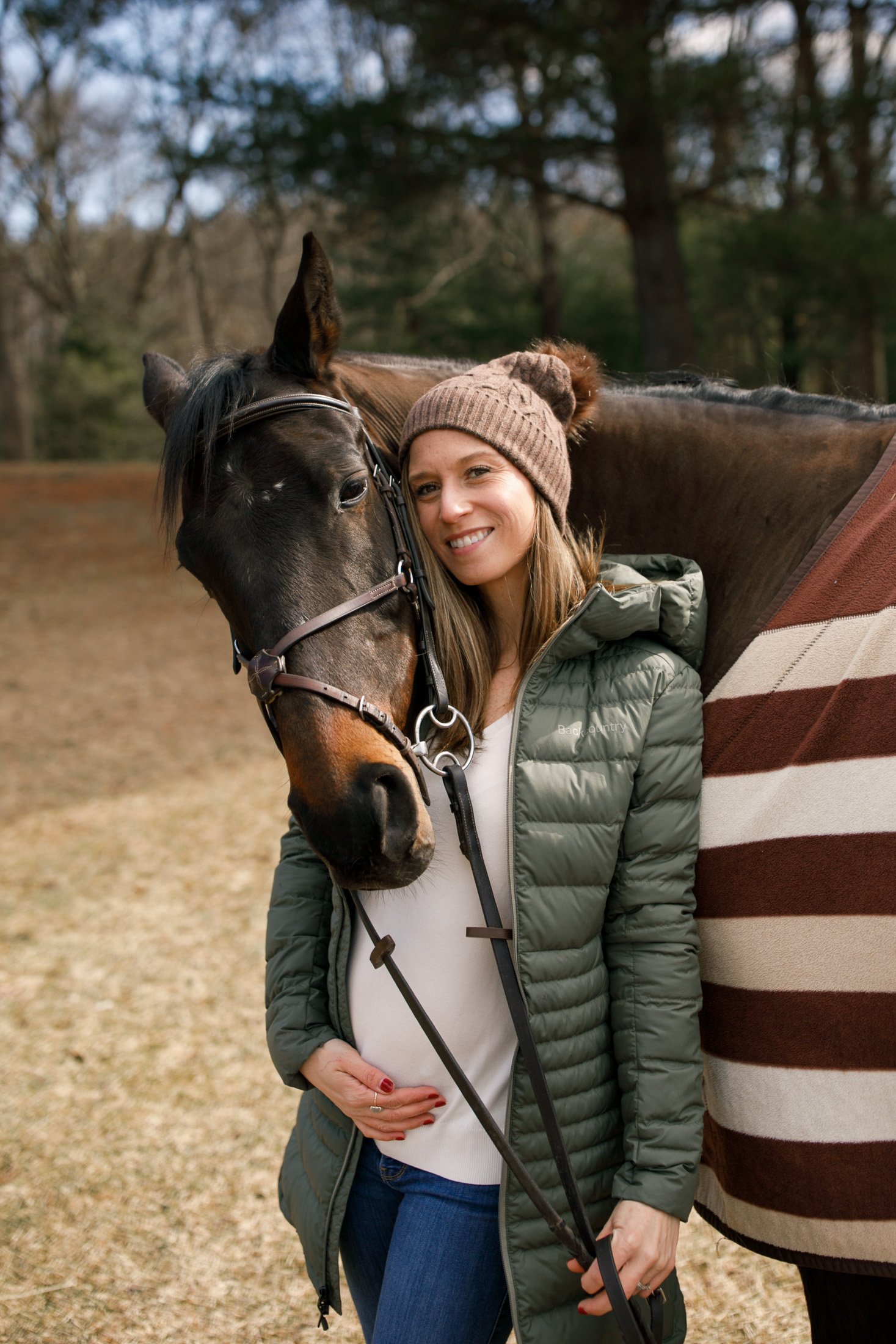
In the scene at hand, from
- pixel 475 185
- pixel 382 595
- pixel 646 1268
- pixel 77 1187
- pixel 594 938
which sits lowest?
pixel 77 1187

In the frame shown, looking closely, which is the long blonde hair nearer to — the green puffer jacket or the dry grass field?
the green puffer jacket

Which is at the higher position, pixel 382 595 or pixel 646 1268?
pixel 382 595

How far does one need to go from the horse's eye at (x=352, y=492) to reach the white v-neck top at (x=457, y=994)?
437 mm

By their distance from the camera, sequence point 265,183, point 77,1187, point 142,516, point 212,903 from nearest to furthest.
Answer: point 77,1187
point 212,903
point 265,183
point 142,516

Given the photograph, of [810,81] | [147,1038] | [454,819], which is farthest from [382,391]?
[810,81]

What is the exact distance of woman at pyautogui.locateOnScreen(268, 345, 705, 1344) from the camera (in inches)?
53.9

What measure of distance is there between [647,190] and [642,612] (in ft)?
30.0

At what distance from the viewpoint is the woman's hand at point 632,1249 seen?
133cm

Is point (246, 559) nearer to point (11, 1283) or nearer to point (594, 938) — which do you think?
point (594, 938)

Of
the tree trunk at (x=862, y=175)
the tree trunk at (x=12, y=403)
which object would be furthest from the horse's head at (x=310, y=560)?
the tree trunk at (x=12, y=403)

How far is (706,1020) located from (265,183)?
9.85 m

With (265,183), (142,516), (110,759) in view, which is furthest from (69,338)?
(110,759)

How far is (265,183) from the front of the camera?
9.42 metres

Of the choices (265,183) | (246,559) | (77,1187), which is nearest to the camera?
(246,559)
